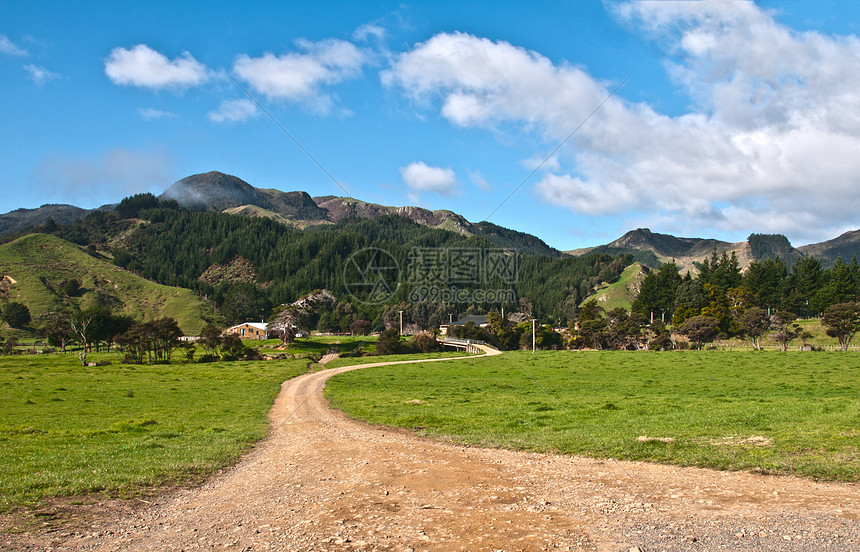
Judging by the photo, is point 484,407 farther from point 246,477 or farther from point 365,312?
point 365,312

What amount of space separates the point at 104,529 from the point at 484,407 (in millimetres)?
18300

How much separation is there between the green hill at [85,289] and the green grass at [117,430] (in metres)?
118

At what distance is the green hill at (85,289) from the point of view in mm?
154375

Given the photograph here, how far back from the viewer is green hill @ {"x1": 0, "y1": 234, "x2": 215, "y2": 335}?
15438 cm

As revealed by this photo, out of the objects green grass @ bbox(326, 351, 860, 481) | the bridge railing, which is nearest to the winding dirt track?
green grass @ bbox(326, 351, 860, 481)

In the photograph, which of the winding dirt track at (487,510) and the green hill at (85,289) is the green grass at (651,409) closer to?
the winding dirt track at (487,510)

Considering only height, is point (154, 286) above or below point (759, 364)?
above

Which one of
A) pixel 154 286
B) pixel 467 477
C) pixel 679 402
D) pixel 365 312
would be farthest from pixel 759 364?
pixel 154 286

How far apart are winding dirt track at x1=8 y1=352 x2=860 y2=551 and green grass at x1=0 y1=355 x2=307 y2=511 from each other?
2037mm

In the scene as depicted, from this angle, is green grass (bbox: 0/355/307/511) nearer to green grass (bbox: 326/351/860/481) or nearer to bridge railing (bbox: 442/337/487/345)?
green grass (bbox: 326/351/860/481)

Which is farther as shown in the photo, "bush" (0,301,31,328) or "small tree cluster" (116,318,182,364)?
"bush" (0,301,31,328)

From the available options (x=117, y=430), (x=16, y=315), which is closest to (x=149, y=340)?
(x=117, y=430)

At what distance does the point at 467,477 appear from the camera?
38.4 ft

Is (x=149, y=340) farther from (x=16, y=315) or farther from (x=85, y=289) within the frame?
(x=85, y=289)
